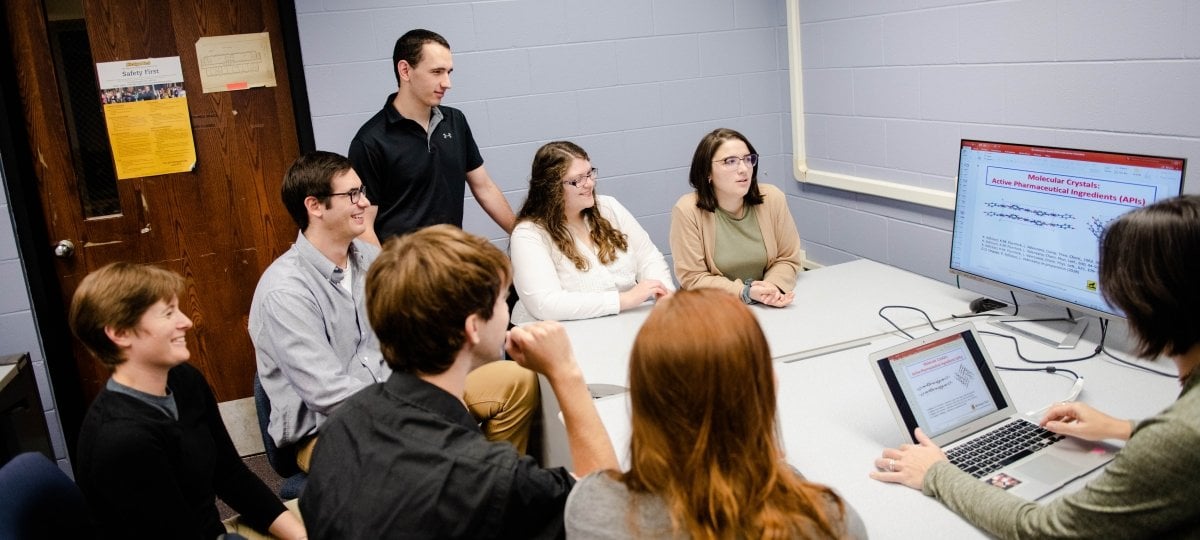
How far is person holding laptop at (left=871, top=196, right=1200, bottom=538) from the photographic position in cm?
117

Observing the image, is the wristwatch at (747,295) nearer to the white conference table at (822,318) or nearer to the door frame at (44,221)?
the white conference table at (822,318)

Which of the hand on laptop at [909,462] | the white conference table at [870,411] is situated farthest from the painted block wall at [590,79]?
the hand on laptop at [909,462]

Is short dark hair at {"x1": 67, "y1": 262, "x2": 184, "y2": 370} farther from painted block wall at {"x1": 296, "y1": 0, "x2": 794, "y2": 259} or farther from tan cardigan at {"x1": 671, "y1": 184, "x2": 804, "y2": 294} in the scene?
painted block wall at {"x1": 296, "y1": 0, "x2": 794, "y2": 259}

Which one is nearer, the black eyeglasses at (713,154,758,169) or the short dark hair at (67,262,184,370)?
the short dark hair at (67,262,184,370)

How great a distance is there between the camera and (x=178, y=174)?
3.37 meters

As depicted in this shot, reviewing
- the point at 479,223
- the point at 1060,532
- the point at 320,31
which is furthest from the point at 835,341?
the point at 320,31

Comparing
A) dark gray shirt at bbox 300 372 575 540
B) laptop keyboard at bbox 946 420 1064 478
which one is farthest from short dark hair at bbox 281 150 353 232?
laptop keyboard at bbox 946 420 1064 478

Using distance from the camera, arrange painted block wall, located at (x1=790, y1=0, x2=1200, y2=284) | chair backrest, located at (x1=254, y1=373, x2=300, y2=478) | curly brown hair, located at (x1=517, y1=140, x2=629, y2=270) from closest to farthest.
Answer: chair backrest, located at (x1=254, y1=373, x2=300, y2=478) → painted block wall, located at (x1=790, y1=0, x2=1200, y2=284) → curly brown hair, located at (x1=517, y1=140, x2=629, y2=270)

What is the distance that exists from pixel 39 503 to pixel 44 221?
7.07 ft

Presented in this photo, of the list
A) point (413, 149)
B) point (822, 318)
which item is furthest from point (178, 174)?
point (822, 318)

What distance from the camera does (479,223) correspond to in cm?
375

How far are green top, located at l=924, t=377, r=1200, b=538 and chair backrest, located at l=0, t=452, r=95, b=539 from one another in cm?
154

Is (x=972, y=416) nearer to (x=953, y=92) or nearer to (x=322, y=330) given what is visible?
(x=322, y=330)

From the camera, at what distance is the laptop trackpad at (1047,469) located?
1.51 m
